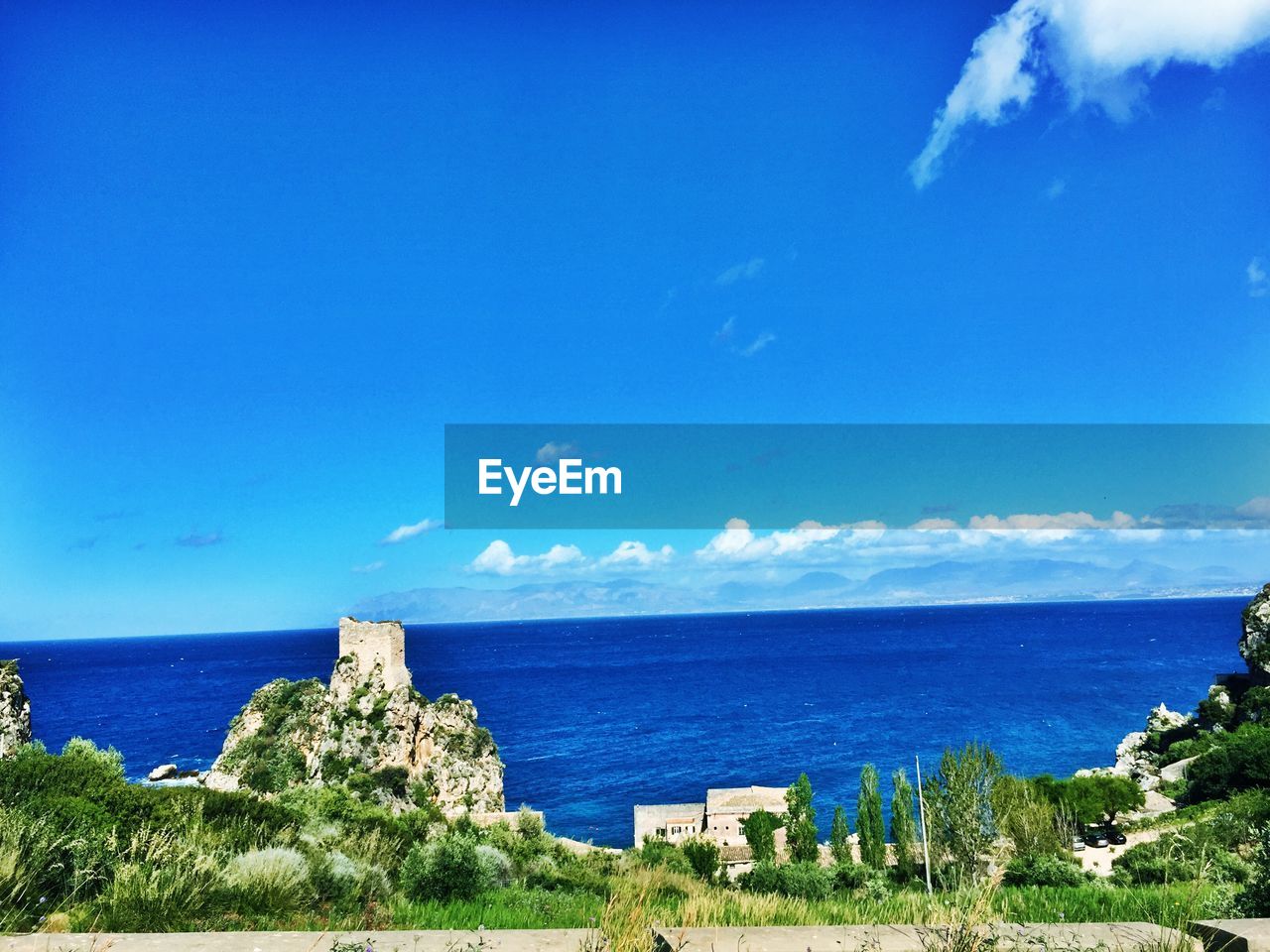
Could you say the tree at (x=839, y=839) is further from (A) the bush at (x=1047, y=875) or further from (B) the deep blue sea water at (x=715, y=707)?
(A) the bush at (x=1047, y=875)

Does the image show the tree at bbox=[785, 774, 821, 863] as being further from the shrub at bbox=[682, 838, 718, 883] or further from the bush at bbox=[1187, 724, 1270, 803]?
the bush at bbox=[1187, 724, 1270, 803]

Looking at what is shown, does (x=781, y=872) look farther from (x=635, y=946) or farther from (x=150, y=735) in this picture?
(x=150, y=735)

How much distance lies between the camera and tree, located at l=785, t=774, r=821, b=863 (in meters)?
35.1

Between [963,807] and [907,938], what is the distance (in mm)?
27340

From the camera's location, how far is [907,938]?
13.5 feet

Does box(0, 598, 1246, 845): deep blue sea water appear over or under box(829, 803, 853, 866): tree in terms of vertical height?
under

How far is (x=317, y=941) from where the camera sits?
13.3 feet

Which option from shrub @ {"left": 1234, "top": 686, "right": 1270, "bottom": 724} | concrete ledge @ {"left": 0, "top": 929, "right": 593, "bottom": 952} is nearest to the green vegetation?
concrete ledge @ {"left": 0, "top": 929, "right": 593, "bottom": 952}

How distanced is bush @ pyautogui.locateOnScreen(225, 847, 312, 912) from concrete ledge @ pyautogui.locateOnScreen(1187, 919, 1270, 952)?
6.74 m

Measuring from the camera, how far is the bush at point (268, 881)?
6230 mm

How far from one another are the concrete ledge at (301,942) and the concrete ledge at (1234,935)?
342 cm

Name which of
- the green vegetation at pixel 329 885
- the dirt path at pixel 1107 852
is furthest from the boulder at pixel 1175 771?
the green vegetation at pixel 329 885

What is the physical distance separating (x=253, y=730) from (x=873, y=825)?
134ft

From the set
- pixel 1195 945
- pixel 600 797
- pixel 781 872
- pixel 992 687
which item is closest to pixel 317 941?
pixel 1195 945
